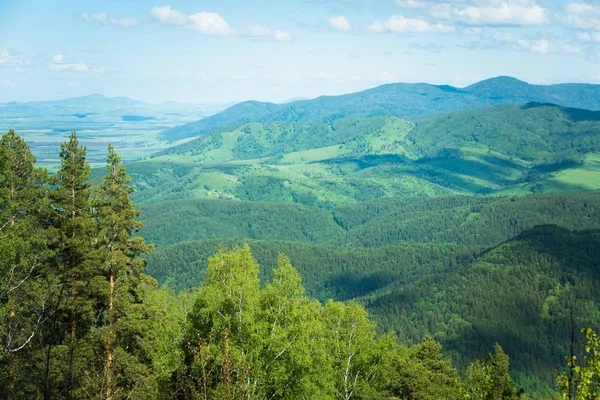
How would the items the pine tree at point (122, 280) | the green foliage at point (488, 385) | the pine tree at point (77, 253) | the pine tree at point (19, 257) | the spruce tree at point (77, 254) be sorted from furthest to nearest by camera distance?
the pine tree at point (122, 280) → the pine tree at point (77, 253) → the spruce tree at point (77, 254) → the pine tree at point (19, 257) → the green foliage at point (488, 385)

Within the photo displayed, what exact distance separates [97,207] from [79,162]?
3346mm

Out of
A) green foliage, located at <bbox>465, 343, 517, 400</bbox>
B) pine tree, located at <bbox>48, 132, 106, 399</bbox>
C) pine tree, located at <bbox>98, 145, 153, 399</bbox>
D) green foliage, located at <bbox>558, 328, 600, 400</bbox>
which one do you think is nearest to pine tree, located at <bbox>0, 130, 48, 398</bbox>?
pine tree, located at <bbox>48, 132, 106, 399</bbox>

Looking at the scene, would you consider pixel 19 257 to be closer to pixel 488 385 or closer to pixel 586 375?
pixel 488 385

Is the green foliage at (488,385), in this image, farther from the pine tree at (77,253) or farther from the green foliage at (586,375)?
the pine tree at (77,253)

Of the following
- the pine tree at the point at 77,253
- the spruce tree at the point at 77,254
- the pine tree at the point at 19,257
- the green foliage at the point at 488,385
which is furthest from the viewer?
the pine tree at the point at 77,253

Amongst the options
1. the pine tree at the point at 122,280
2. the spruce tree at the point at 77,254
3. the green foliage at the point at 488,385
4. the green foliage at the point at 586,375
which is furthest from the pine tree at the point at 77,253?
the green foliage at the point at 586,375

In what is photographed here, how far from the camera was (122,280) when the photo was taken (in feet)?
115

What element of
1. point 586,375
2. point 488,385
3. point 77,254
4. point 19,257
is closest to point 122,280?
point 77,254

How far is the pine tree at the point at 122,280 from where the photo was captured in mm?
32219

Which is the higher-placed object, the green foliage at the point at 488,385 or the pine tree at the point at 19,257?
the pine tree at the point at 19,257

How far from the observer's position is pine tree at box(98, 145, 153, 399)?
106ft

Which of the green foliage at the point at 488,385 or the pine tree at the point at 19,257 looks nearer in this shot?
the green foliage at the point at 488,385

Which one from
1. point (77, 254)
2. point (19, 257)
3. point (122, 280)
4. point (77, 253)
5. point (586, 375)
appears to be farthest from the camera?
point (122, 280)

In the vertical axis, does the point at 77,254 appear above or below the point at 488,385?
above
